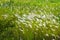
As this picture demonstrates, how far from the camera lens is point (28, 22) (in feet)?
41.8

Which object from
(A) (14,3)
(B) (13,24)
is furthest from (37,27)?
(A) (14,3)

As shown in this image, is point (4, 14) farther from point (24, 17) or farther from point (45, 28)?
point (45, 28)

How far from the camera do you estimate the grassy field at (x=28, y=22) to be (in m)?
12.1

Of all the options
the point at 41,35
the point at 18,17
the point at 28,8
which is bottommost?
the point at 41,35

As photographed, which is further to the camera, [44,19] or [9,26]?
[44,19]

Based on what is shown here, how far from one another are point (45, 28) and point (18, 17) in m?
1.23

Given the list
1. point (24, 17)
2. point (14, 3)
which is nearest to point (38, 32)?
point (24, 17)

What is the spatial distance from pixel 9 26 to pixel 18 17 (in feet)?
2.42

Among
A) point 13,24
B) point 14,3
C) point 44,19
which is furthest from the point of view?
point 14,3

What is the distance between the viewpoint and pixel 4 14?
12.9 metres

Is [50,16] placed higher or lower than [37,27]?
higher

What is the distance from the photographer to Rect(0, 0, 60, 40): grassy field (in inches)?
478

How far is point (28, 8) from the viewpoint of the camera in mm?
Answer: 14125

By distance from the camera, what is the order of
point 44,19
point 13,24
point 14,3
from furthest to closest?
point 14,3 → point 44,19 → point 13,24
